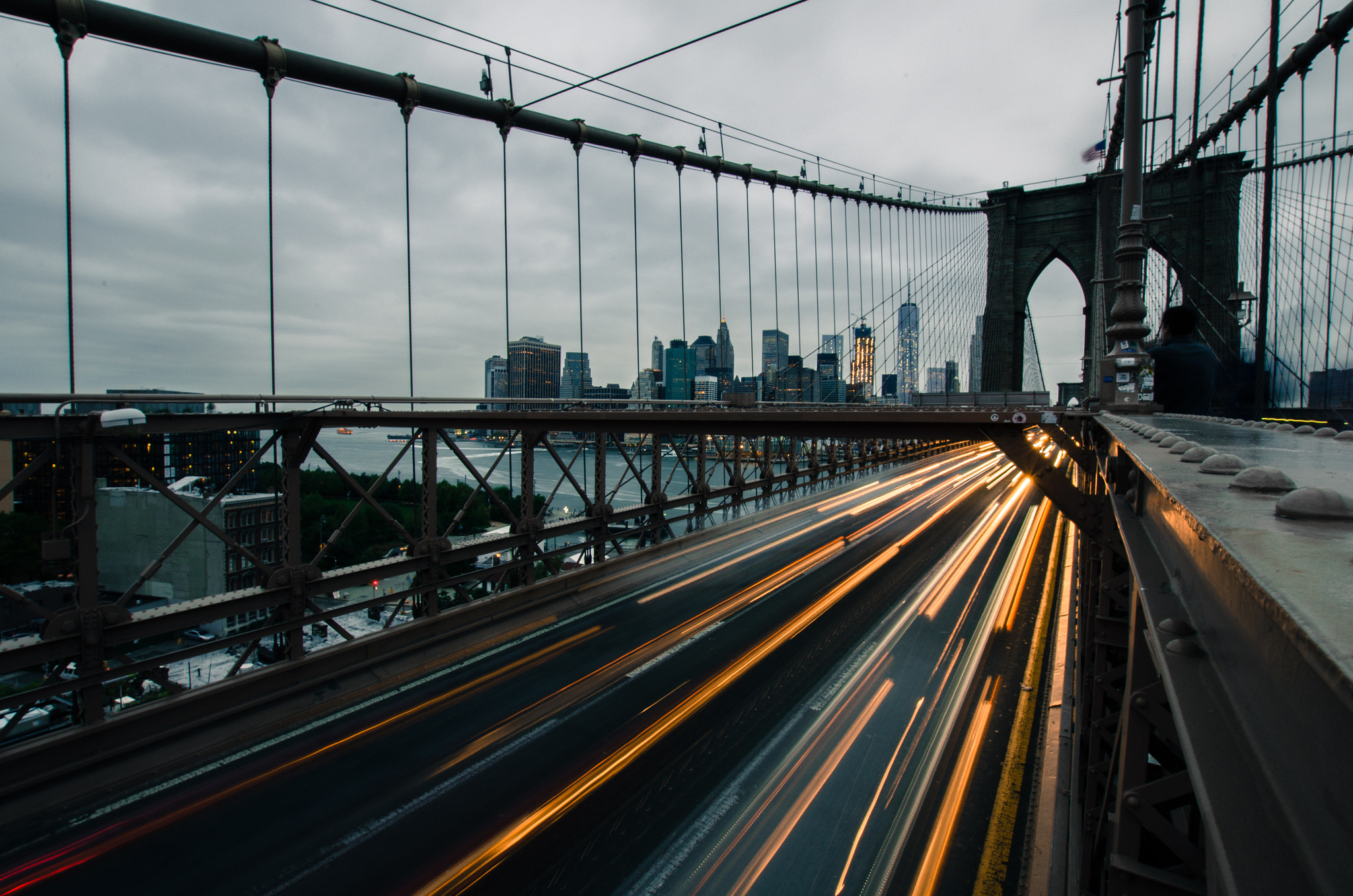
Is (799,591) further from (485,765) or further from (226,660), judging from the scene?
(226,660)

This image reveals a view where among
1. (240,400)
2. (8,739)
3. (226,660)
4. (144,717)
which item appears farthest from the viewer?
(226,660)

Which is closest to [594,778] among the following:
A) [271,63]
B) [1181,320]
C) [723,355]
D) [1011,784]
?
[1011,784]

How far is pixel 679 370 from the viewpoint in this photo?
32500 millimetres

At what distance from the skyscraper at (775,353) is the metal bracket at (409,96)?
1804cm

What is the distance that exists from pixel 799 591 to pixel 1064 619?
5.12 metres

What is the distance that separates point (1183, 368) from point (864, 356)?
33890 mm

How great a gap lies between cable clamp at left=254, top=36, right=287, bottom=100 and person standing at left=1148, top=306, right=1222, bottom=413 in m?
15.3

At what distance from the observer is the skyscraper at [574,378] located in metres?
22.5

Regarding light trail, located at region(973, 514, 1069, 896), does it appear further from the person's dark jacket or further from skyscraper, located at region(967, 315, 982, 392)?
skyscraper, located at region(967, 315, 982, 392)

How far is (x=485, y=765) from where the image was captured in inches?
284

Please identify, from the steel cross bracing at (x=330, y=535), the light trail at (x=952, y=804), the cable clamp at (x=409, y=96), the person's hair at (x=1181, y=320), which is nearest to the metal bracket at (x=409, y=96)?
the cable clamp at (x=409, y=96)

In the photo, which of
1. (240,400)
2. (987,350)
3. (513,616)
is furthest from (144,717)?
(987,350)

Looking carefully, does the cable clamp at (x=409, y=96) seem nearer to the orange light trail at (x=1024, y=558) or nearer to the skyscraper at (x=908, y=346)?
the orange light trail at (x=1024, y=558)

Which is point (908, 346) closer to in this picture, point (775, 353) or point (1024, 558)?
point (775, 353)
